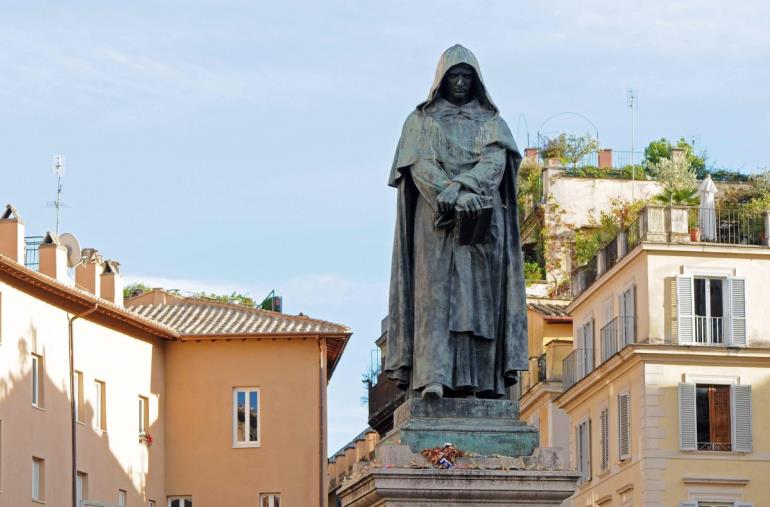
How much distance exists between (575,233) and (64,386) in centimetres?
2359

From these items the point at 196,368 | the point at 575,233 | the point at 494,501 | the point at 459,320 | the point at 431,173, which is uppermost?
the point at 575,233

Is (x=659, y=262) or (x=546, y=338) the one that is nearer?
(x=659, y=262)

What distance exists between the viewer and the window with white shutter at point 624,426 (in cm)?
6328

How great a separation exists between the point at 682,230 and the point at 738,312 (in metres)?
2.82

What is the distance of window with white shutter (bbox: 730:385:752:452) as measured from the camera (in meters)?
61.8

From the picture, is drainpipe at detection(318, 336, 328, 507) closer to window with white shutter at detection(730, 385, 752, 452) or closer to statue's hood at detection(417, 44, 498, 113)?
window with white shutter at detection(730, 385, 752, 452)

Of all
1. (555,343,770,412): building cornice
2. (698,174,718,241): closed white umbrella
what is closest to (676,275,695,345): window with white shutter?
(555,343,770,412): building cornice

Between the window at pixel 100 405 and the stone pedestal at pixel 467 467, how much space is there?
55.6 metres

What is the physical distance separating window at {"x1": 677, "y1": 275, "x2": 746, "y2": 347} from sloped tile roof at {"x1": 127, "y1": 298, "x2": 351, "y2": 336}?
15.9 m

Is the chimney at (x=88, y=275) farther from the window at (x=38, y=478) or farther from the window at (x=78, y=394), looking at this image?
the window at (x=38, y=478)

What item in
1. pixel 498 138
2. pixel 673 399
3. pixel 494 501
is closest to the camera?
pixel 494 501

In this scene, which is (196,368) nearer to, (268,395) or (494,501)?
(268,395)

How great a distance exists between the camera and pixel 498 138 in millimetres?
16109

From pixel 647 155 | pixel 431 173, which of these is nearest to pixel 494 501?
pixel 431 173
